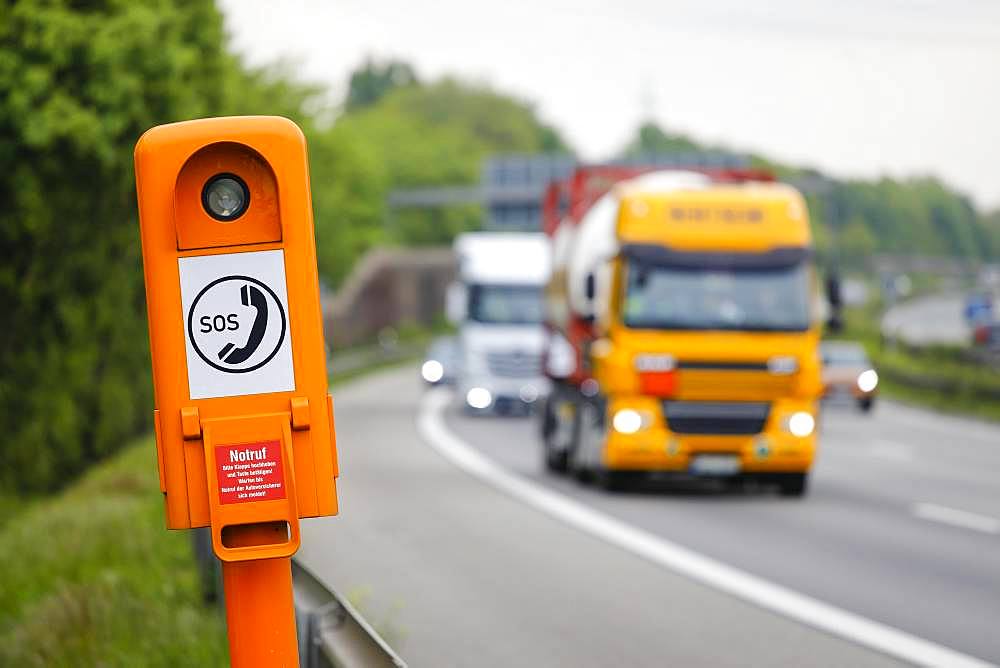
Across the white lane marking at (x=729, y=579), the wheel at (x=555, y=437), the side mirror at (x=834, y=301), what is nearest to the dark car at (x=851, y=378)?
the wheel at (x=555, y=437)

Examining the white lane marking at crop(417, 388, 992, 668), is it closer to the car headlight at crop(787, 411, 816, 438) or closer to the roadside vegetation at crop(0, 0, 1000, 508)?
the car headlight at crop(787, 411, 816, 438)

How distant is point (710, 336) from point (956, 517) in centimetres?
286

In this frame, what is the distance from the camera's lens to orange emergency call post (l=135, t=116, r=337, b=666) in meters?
5.04

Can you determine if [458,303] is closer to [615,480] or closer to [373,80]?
[615,480]

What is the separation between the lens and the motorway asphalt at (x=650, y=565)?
939 cm

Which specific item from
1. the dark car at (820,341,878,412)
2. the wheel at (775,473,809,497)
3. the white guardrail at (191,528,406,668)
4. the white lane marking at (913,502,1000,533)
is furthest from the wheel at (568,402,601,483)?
the dark car at (820,341,878,412)

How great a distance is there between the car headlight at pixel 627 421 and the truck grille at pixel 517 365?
18.0 meters

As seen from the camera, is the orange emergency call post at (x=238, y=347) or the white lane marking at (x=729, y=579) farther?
the white lane marking at (x=729, y=579)

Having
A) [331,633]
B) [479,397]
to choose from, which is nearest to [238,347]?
[331,633]

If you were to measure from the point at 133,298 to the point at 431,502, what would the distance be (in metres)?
9.94

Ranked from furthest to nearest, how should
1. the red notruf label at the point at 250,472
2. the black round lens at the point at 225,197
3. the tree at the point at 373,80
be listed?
1. the tree at the point at 373,80
2. the black round lens at the point at 225,197
3. the red notruf label at the point at 250,472

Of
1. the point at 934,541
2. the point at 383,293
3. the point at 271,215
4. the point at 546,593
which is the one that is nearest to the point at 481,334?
the point at 934,541

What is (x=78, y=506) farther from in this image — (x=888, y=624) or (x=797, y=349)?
(x=888, y=624)

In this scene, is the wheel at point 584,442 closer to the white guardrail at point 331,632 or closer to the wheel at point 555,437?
the wheel at point 555,437
